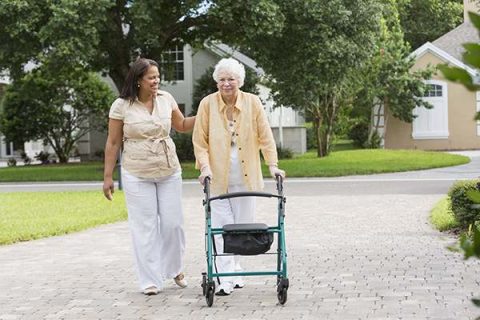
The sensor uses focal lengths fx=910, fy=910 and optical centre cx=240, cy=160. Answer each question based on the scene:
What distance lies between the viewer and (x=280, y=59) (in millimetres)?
26688

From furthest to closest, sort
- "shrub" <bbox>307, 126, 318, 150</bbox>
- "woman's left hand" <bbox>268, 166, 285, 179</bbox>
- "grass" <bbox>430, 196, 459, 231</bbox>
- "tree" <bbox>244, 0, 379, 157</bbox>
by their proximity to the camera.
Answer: "shrub" <bbox>307, 126, 318, 150</bbox>
"tree" <bbox>244, 0, 379, 157</bbox>
"grass" <bbox>430, 196, 459, 231</bbox>
"woman's left hand" <bbox>268, 166, 285, 179</bbox>

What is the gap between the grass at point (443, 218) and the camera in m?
11.1

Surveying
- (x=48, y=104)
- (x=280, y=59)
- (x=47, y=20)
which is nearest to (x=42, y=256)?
(x=47, y=20)

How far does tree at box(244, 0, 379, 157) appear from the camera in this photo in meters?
24.9

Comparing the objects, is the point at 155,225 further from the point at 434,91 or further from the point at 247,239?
the point at 434,91

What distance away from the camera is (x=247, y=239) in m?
6.44

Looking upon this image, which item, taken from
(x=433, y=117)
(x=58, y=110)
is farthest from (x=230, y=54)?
(x=433, y=117)

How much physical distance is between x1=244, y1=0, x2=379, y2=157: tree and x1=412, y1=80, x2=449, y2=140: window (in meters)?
14.4

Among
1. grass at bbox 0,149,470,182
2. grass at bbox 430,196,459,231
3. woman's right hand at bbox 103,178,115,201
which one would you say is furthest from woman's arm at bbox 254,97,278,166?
grass at bbox 0,149,470,182

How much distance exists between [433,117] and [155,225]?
34963mm

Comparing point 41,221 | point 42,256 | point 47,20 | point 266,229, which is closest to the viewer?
point 266,229

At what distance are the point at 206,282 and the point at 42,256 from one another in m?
3.97

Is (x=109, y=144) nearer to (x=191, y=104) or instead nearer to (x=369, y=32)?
(x=369, y=32)

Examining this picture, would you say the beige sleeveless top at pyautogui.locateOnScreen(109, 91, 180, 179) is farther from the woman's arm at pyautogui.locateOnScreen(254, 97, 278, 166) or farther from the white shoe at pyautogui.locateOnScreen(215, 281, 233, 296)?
the white shoe at pyautogui.locateOnScreen(215, 281, 233, 296)
